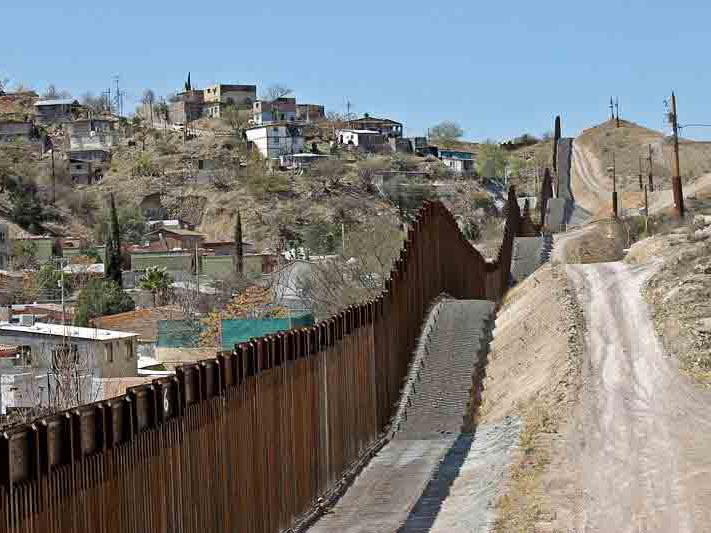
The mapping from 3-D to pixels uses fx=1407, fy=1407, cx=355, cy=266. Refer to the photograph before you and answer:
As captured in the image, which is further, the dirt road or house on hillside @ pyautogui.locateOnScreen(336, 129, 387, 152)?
house on hillside @ pyautogui.locateOnScreen(336, 129, 387, 152)

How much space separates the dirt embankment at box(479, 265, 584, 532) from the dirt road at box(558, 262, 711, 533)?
0.98 feet

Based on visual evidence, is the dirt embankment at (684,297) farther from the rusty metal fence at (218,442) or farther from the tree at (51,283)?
the tree at (51,283)

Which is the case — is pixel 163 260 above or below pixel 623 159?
below

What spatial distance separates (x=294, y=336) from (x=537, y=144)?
173 metres

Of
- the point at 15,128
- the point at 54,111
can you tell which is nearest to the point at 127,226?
the point at 15,128

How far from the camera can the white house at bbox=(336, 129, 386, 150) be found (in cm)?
18162

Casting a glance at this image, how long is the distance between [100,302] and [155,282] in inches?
259

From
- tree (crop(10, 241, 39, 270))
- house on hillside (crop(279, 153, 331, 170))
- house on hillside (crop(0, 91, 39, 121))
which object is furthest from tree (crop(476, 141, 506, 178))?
tree (crop(10, 241, 39, 270))

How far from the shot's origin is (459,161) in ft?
589

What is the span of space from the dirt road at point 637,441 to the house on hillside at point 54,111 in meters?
168

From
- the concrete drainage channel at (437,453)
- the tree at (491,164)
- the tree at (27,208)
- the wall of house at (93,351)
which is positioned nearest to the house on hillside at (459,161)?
the tree at (491,164)

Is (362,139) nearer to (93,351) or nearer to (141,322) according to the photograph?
(141,322)

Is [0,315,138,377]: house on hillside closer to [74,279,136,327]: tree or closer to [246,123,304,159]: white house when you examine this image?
[74,279,136,327]: tree

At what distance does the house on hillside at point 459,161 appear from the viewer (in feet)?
575
